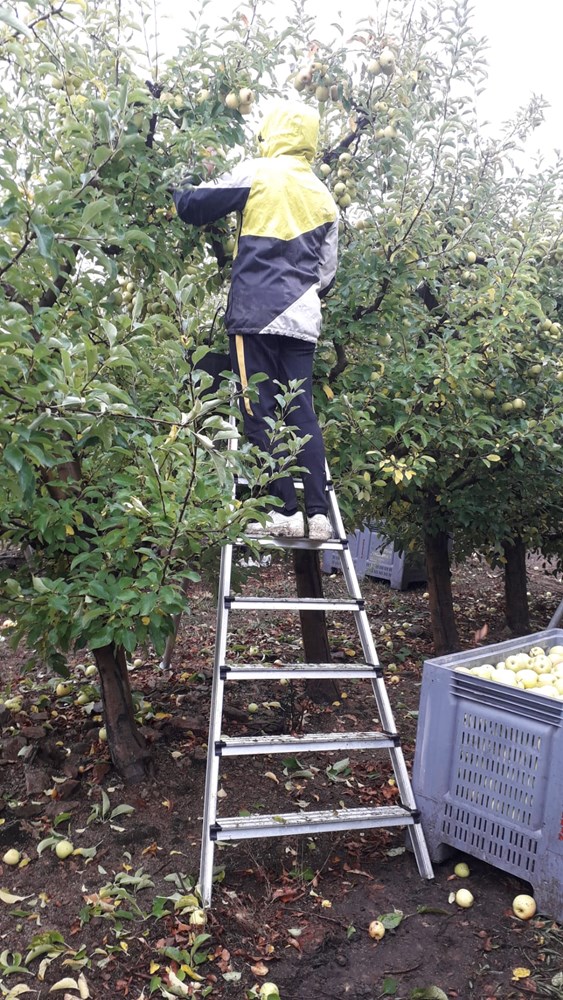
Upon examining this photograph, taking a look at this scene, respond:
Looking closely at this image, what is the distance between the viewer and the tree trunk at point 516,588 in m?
7.17

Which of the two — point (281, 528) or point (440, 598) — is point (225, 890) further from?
point (440, 598)

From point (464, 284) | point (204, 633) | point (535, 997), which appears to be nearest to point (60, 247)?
point (535, 997)

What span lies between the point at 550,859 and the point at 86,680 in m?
3.51

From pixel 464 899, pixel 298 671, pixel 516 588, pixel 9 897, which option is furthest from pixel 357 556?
pixel 9 897

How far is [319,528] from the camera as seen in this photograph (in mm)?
3514

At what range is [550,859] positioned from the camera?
2.75 metres

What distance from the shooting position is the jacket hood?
3.60 meters

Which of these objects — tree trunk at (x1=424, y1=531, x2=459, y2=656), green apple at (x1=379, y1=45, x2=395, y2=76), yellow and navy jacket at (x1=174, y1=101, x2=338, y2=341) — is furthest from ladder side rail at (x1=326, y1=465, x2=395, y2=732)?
tree trunk at (x1=424, y1=531, x2=459, y2=656)

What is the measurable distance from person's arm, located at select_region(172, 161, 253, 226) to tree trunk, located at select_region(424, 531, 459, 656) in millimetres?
3340

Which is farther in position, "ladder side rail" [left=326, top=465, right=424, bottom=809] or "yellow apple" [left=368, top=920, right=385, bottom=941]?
"ladder side rail" [left=326, top=465, right=424, bottom=809]

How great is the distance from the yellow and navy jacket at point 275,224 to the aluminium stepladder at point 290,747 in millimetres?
1019

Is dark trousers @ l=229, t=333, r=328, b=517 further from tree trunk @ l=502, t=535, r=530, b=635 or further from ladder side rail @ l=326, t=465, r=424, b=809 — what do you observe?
tree trunk @ l=502, t=535, r=530, b=635

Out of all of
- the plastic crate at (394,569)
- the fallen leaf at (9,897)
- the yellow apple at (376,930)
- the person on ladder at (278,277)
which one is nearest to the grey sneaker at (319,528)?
the person on ladder at (278,277)

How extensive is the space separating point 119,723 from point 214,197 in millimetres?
2436
